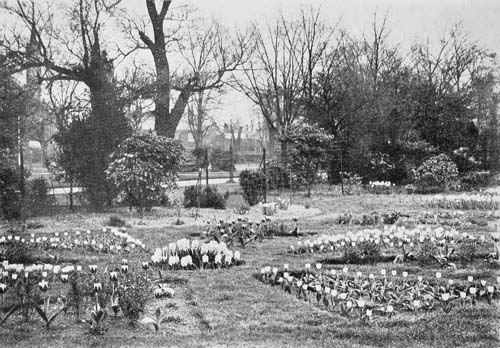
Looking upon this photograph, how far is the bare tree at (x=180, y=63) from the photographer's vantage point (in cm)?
1177

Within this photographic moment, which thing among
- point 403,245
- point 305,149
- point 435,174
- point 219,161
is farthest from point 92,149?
point 219,161

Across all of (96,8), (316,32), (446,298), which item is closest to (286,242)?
(446,298)

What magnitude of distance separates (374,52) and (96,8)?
502 inches

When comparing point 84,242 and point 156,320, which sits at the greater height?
point 84,242

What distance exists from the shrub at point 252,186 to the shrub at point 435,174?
545 cm

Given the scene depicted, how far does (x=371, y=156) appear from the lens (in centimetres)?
1873

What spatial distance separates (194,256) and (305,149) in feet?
36.0

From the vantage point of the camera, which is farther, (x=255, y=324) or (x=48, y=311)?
(x=48, y=311)

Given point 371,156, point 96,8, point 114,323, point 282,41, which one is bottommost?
point 114,323

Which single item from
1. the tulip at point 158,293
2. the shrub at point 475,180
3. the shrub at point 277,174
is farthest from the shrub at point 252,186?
the tulip at point 158,293

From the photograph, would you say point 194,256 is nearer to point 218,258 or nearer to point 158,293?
point 218,258

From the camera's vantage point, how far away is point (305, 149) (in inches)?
668

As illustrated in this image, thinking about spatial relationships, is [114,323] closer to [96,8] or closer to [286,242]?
[286,242]

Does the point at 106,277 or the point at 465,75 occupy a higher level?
the point at 465,75
